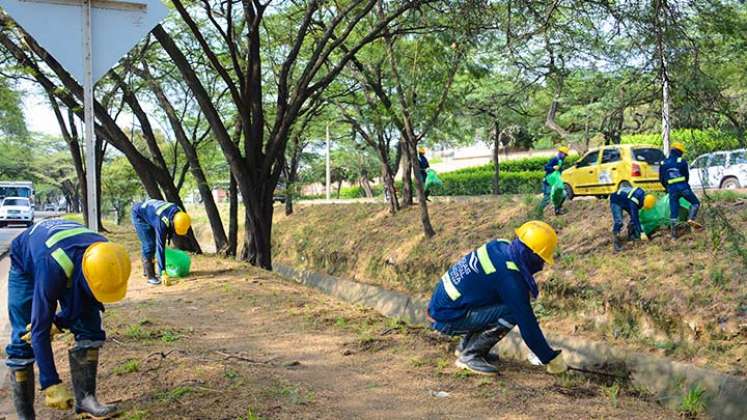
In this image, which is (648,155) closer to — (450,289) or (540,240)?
(450,289)

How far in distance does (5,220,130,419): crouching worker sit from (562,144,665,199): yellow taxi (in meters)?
12.0

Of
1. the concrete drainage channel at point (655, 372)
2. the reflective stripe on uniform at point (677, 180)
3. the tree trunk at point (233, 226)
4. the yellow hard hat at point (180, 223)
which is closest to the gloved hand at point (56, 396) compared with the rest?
the concrete drainage channel at point (655, 372)

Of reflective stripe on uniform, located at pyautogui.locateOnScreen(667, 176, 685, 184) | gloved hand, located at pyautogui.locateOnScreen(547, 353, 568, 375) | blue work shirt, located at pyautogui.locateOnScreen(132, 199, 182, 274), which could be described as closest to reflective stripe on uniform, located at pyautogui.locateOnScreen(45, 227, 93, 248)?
gloved hand, located at pyautogui.locateOnScreen(547, 353, 568, 375)

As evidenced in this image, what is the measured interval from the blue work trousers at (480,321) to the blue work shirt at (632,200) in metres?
5.17

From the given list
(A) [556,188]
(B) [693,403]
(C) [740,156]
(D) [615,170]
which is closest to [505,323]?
(B) [693,403]

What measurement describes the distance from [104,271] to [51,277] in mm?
327

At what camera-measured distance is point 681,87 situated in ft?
17.0

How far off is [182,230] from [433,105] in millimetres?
6216

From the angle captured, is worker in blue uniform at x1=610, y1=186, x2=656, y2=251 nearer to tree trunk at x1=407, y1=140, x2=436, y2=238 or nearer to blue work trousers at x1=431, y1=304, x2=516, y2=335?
tree trunk at x1=407, y1=140, x2=436, y2=238

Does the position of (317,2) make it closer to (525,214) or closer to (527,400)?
(525,214)

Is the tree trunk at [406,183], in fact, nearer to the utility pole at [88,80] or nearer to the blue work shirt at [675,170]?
the blue work shirt at [675,170]

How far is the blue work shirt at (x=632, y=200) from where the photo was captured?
30.9ft

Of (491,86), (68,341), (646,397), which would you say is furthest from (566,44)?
(491,86)

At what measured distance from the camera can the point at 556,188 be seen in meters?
11.9
